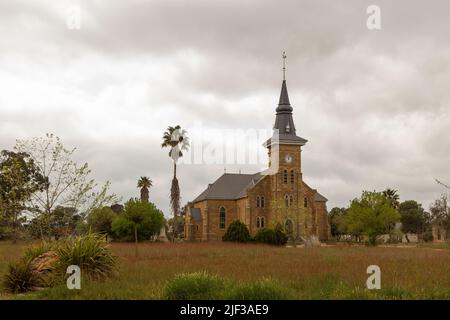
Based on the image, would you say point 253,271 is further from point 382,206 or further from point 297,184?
point 297,184

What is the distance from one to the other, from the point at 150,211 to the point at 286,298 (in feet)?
137

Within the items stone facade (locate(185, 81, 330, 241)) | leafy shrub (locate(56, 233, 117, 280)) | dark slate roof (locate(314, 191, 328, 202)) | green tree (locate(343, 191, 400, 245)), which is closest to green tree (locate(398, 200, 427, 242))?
dark slate roof (locate(314, 191, 328, 202))

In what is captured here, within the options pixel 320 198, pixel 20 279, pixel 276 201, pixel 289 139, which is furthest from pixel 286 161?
pixel 20 279

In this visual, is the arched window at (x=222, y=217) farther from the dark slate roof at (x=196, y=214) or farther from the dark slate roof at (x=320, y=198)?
the dark slate roof at (x=320, y=198)

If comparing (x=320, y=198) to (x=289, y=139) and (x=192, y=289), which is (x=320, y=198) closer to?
(x=289, y=139)

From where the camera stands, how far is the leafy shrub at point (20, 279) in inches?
560

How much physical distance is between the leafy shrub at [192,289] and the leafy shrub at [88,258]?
3951 millimetres

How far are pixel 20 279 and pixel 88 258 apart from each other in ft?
6.53

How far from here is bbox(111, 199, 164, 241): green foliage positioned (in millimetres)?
48969

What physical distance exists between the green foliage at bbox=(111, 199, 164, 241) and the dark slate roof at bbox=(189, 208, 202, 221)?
759 inches

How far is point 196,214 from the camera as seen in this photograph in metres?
73.8

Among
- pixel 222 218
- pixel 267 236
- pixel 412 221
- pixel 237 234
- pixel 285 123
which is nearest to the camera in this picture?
pixel 267 236

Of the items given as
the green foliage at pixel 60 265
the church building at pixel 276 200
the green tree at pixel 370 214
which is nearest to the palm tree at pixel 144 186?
the church building at pixel 276 200
